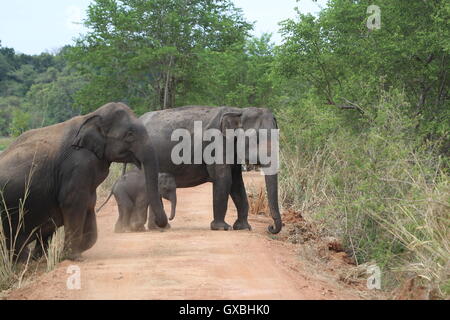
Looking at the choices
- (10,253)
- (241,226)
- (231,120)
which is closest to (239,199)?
(241,226)

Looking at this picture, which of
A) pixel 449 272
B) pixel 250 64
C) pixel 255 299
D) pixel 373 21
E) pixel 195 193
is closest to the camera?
pixel 255 299

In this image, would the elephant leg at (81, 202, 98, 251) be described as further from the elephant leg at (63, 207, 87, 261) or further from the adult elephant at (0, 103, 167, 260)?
the elephant leg at (63, 207, 87, 261)

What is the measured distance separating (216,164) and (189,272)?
5.42 m

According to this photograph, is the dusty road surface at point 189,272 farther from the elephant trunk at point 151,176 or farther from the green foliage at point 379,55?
the green foliage at point 379,55

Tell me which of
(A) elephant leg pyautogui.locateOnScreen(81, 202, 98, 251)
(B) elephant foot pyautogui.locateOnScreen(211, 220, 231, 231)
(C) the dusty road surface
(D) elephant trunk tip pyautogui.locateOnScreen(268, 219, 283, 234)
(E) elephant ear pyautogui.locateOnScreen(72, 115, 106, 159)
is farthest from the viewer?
(B) elephant foot pyautogui.locateOnScreen(211, 220, 231, 231)

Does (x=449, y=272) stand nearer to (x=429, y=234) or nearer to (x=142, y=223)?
(x=429, y=234)

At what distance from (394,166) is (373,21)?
1117 cm

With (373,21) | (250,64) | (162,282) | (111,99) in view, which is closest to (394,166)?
(162,282)

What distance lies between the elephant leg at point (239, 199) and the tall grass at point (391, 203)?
1447 millimetres

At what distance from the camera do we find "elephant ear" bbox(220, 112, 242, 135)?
1284cm

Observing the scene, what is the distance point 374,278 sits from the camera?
28.8 feet

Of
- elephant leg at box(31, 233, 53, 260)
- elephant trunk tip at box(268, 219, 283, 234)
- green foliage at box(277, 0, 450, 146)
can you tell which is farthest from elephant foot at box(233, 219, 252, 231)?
green foliage at box(277, 0, 450, 146)

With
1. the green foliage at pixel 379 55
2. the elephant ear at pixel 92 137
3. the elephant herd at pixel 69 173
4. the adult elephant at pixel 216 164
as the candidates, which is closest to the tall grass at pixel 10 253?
the elephant herd at pixel 69 173

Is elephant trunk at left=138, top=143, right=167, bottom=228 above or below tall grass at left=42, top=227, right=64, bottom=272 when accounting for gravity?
above
